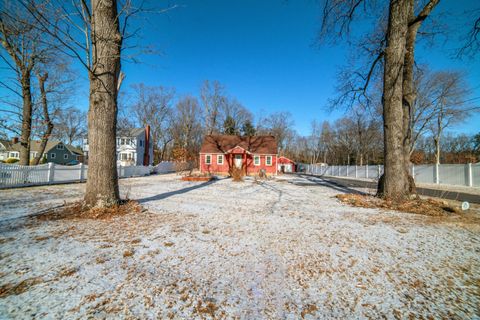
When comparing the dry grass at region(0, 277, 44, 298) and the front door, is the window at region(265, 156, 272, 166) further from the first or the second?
the dry grass at region(0, 277, 44, 298)

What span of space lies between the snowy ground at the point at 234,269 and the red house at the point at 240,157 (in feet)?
59.5

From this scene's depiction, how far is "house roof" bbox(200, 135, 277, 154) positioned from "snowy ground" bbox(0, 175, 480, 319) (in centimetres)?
1935

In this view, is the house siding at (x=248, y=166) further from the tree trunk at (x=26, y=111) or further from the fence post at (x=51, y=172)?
the tree trunk at (x=26, y=111)

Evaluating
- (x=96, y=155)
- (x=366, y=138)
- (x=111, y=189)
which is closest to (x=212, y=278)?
(x=111, y=189)

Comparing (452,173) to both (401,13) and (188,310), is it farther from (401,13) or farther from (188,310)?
(188,310)

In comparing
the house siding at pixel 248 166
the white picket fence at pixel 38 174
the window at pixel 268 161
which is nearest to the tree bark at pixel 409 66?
the white picket fence at pixel 38 174

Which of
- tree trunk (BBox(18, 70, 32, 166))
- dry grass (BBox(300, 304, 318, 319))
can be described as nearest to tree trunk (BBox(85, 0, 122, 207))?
dry grass (BBox(300, 304, 318, 319))

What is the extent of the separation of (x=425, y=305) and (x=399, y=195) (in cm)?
525

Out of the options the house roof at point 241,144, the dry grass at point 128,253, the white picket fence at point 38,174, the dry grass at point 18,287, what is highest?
the house roof at point 241,144

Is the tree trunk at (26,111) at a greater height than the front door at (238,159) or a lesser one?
greater

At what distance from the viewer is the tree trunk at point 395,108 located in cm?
587

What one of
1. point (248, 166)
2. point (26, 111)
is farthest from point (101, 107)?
point (248, 166)

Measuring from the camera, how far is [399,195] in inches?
227

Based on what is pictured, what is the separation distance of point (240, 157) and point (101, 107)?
1813cm
